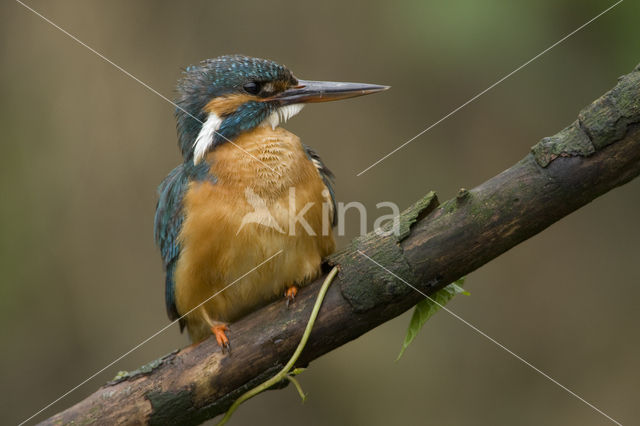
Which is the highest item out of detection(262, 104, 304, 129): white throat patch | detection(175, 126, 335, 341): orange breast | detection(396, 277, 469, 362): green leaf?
detection(262, 104, 304, 129): white throat patch

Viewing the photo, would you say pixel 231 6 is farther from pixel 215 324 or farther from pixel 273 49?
pixel 215 324

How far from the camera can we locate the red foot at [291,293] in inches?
103

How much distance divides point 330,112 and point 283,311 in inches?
90.5

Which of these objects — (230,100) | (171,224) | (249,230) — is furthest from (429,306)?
(230,100)

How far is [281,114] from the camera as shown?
3.09 metres

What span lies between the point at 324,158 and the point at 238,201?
1.94 m

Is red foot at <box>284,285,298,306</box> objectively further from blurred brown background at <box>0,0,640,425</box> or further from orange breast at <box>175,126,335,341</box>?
blurred brown background at <box>0,0,640,425</box>

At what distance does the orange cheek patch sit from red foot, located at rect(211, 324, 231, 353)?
2.91 feet

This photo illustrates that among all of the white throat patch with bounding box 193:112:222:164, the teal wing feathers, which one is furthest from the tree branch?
the white throat patch with bounding box 193:112:222:164

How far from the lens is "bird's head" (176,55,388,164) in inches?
117

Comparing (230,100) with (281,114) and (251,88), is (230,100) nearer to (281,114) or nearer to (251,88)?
(251,88)

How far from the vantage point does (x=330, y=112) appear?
15.3ft

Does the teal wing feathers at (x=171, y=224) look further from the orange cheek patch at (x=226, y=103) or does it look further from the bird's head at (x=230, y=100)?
the orange cheek patch at (x=226, y=103)

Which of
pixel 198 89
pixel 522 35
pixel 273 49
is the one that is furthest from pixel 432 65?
pixel 198 89
